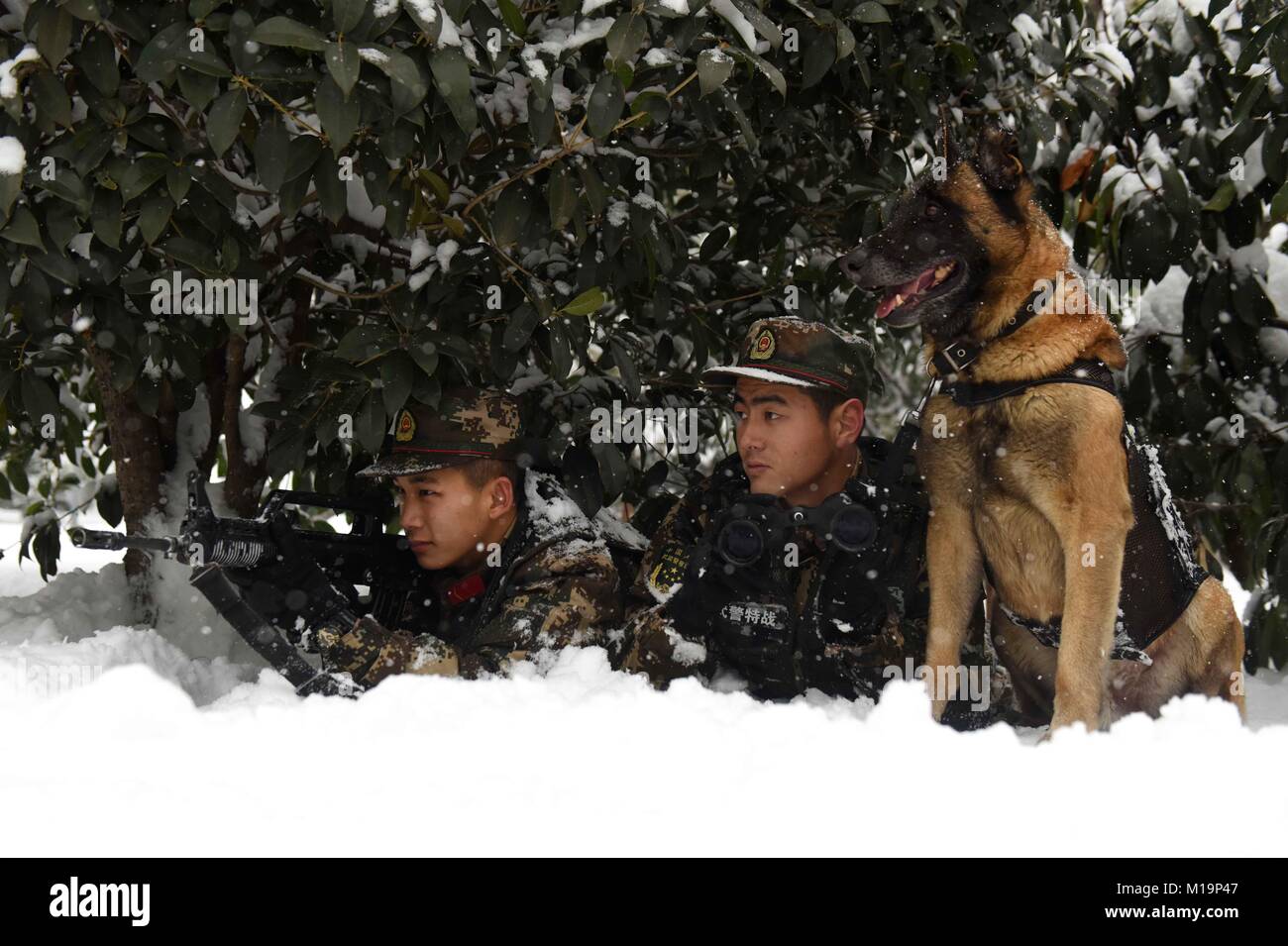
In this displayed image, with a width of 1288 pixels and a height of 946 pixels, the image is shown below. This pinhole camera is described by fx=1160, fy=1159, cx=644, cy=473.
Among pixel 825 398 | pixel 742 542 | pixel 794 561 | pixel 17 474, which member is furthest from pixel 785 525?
pixel 17 474

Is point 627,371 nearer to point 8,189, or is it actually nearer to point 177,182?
point 177,182

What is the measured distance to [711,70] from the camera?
2.59 meters

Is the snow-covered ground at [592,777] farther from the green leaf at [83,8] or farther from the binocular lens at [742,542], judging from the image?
the green leaf at [83,8]

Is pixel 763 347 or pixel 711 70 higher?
pixel 711 70

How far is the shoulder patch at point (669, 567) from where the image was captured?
138 inches

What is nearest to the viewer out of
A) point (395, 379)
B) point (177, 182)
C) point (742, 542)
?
point (177, 182)

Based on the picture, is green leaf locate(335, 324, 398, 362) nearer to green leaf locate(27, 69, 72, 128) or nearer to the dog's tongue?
green leaf locate(27, 69, 72, 128)

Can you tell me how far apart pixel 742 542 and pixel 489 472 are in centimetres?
99

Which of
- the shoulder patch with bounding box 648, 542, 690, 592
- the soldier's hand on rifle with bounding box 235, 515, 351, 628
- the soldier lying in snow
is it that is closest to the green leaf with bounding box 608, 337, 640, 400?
the soldier lying in snow

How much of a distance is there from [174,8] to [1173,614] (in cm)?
278

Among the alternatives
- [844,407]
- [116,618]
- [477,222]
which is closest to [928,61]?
[844,407]

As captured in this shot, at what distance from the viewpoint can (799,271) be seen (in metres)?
4.58

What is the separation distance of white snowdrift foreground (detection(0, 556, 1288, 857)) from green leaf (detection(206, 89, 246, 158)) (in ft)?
3.94

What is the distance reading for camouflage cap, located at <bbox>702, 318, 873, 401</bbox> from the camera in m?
3.34
